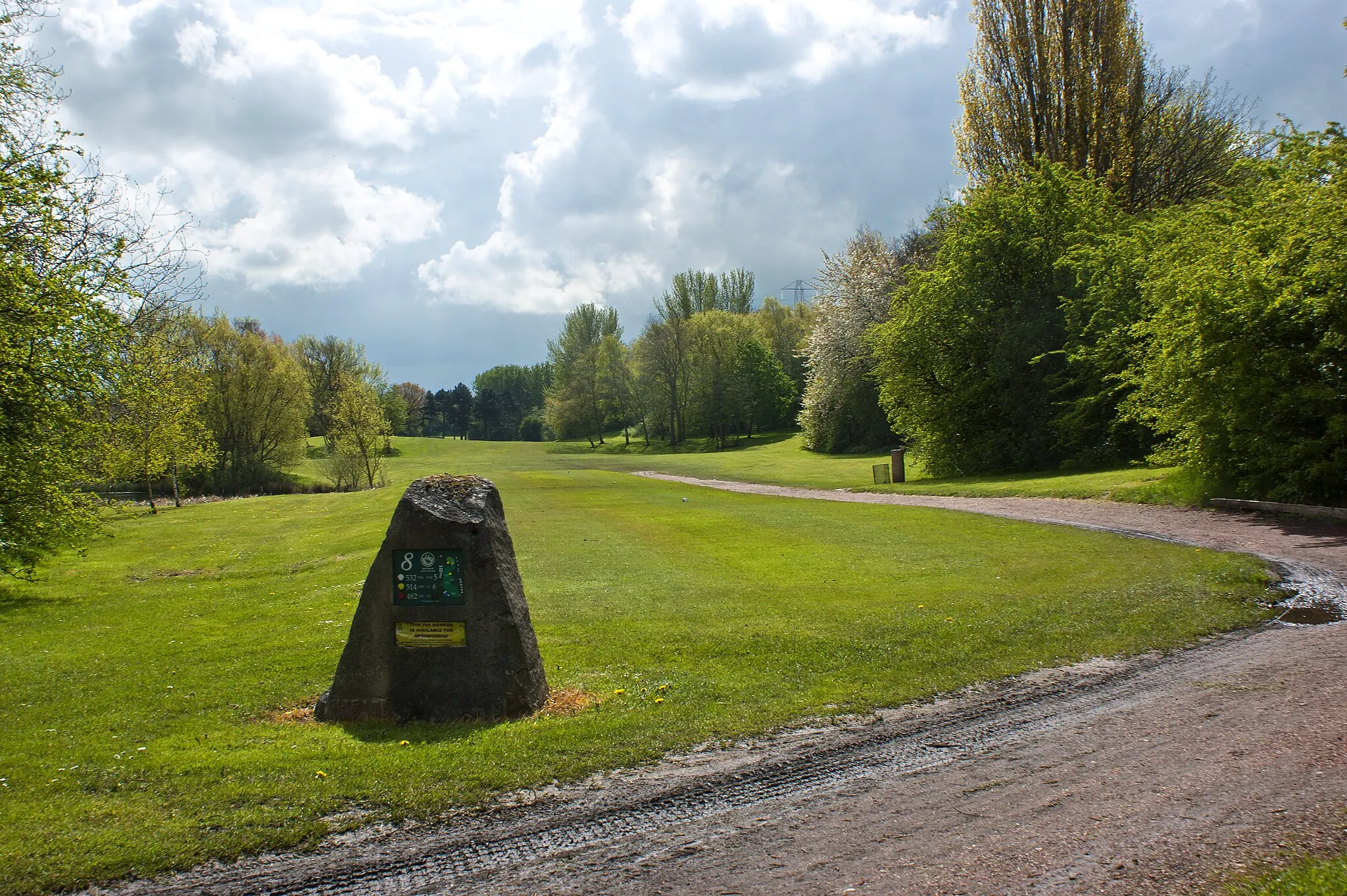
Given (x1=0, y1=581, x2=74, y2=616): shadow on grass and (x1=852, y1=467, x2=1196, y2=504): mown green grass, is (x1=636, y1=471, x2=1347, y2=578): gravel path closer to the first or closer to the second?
(x1=852, y1=467, x2=1196, y2=504): mown green grass

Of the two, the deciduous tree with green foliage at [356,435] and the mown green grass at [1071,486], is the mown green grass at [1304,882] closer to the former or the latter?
the mown green grass at [1071,486]

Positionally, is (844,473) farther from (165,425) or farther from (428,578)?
(428,578)

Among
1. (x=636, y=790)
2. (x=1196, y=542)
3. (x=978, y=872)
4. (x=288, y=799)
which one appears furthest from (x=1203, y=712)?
(x=1196, y=542)

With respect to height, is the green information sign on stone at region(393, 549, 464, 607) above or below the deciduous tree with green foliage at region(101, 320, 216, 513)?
below

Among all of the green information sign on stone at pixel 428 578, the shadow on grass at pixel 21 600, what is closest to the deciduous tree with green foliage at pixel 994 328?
the green information sign on stone at pixel 428 578

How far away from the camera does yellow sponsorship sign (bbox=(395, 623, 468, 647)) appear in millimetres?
7676

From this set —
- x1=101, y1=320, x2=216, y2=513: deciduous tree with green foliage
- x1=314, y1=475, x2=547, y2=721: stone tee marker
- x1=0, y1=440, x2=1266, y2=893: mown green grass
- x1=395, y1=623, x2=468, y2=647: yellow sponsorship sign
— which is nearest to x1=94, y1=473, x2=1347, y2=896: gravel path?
x1=0, y1=440, x2=1266, y2=893: mown green grass

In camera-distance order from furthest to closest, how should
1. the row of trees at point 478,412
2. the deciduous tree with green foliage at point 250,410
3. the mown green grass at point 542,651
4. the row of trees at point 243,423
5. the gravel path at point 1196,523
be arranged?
the row of trees at point 478,412
the deciduous tree with green foliage at point 250,410
the row of trees at point 243,423
the gravel path at point 1196,523
the mown green grass at point 542,651

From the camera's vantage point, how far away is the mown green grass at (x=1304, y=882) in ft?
13.1

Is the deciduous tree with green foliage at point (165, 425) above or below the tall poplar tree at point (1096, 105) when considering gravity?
below

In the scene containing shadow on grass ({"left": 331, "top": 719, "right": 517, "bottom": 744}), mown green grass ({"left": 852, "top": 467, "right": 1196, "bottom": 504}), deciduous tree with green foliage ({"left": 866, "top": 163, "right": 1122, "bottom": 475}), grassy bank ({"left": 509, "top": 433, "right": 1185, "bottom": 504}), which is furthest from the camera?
deciduous tree with green foliage ({"left": 866, "top": 163, "right": 1122, "bottom": 475})

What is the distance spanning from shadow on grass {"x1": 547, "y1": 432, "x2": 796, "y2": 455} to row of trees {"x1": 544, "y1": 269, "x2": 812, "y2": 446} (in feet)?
4.83

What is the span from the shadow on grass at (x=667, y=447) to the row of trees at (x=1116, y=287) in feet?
87.1

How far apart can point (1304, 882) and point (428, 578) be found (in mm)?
6633
